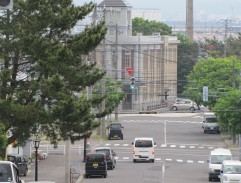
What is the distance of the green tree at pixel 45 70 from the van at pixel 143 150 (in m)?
21.7

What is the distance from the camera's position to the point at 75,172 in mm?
62688

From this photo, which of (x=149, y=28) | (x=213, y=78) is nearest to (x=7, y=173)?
(x=213, y=78)

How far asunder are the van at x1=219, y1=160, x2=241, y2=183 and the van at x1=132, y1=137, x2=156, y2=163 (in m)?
18.9

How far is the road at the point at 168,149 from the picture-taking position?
204 ft

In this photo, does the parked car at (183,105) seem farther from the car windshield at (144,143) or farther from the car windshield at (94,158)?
the car windshield at (94,158)

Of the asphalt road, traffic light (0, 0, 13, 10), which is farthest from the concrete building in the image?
traffic light (0, 0, 13, 10)

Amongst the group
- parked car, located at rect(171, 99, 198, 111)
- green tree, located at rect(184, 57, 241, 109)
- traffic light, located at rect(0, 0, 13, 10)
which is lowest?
parked car, located at rect(171, 99, 198, 111)

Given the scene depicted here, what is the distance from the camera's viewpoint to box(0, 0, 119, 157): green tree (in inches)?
1907

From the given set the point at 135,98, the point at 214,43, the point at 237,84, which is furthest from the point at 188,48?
the point at 237,84

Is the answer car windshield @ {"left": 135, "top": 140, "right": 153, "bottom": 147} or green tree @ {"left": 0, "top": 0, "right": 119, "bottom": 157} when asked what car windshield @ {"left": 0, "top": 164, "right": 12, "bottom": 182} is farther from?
car windshield @ {"left": 135, "top": 140, "right": 153, "bottom": 147}

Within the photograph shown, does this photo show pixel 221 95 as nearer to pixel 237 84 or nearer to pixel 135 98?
pixel 237 84

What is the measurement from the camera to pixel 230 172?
176 feet

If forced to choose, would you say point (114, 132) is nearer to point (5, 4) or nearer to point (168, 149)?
point (168, 149)

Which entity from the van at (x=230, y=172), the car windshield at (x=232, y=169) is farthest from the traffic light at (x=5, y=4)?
the car windshield at (x=232, y=169)
